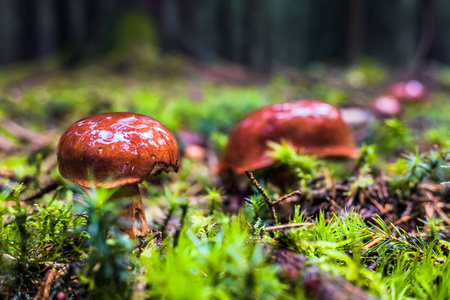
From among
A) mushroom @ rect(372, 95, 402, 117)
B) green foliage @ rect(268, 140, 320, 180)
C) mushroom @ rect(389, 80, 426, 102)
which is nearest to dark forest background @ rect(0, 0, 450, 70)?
mushroom @ rect(389, 80, 426, 102)

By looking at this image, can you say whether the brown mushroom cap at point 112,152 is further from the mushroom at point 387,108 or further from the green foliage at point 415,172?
the mushroom at point 387,108

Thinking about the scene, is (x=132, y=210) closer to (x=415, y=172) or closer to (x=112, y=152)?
(x=112, y=152)

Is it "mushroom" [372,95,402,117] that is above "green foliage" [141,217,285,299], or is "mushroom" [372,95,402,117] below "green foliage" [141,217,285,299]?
below

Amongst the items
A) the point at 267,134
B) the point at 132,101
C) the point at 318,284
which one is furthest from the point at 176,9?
the point at 318,284

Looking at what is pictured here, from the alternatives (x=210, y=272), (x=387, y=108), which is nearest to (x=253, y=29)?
(x=387, y=108)

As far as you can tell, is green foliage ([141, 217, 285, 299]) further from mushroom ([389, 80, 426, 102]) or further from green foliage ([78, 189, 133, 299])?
mushroom ([389, 80, 426, 102])

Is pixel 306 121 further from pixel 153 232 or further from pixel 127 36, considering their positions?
pixel 127 36
